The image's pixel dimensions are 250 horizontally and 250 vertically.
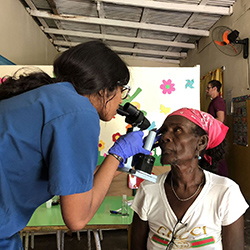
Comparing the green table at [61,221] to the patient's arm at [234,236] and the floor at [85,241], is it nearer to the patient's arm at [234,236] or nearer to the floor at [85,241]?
the patient's arm at [234,236]

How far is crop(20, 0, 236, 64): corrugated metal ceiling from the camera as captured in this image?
404 centimetres

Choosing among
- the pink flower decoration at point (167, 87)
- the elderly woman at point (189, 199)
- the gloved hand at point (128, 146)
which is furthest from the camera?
the pink flower decoration at point (167, 87)

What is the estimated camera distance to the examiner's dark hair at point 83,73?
A: 0.86 metres

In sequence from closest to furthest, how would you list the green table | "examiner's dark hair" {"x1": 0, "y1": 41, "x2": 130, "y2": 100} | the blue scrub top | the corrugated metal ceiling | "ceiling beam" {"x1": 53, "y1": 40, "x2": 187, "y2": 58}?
1. the blue scrub top
2. "examiner's dark hair" {"x1": 0, "y1": 41, "x2": 130, "y2": 100}
3. the green table
4. the corrugated metal ceiling
5. "ceiling beam" {"x1": 53, "y1": 40, "x2": 187, "y2": 58}

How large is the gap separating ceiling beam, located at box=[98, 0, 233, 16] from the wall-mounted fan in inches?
19.4

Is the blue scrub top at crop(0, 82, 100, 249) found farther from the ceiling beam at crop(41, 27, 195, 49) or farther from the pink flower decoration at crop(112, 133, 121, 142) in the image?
the ceiling beam at crop(41, 27, 195, 49)

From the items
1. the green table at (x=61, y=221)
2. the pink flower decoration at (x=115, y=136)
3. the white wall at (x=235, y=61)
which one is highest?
the white wall at (x=235, y=61)

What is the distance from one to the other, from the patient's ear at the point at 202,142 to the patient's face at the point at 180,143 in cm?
2

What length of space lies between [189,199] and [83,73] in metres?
0.79

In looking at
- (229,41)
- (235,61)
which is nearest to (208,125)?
(229,41)

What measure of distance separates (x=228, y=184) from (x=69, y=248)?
206 centimetres

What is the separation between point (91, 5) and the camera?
427cm

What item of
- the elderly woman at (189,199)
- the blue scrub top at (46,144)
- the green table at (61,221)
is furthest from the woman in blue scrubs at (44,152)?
the green table at (61,221)

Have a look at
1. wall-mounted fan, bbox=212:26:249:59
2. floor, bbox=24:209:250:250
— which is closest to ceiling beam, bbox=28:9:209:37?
wall-mounted fan, bbox=212:26:249:59
